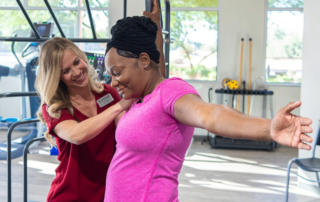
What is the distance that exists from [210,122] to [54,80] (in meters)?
0.80

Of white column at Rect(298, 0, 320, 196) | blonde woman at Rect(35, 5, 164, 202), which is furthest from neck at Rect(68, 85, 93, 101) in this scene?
white column at Rect(298, 0, 320, 196)

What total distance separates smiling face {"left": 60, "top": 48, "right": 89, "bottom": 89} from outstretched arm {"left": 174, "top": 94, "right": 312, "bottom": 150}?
674mm

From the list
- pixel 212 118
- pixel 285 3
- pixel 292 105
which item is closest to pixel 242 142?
pixel 285 3

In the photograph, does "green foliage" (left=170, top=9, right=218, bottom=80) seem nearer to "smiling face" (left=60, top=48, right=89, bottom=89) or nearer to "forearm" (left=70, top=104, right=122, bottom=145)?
"smiling face" (left=60, top=48, right=89, bottom=89)

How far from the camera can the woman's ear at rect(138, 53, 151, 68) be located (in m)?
0.99

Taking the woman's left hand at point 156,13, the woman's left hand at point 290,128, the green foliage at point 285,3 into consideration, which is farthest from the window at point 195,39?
the woman's left hand at point 290,128

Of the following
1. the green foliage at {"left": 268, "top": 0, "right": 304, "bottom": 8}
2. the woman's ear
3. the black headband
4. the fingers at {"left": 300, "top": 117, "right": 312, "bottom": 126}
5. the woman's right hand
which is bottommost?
the woman's right hand

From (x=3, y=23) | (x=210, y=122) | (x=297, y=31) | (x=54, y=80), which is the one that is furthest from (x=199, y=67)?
(x=210, y=122)

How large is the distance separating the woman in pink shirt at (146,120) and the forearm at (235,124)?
59mm

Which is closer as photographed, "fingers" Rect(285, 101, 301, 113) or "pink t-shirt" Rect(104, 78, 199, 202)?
"fingers" Rect(285, 101, 301, 113)

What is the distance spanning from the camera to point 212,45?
6.37m

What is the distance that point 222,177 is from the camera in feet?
13.4

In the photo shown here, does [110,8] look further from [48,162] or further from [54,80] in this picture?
[54,80]

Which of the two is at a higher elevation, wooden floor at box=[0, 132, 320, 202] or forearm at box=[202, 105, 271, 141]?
forearm at box=[202, 105, 271, 141]
